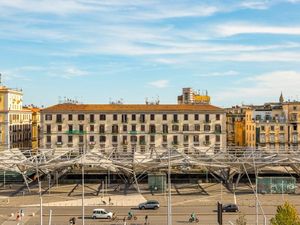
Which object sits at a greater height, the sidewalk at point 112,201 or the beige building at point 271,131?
the beige building at point 271,131

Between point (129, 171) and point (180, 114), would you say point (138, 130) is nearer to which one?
point (180, 114)

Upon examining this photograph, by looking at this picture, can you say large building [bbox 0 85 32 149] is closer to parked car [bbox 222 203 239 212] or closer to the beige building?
the beige building

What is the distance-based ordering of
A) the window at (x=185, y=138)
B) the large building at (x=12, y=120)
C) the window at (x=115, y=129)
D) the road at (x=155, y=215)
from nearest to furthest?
the road at (x=155, y=215), the window at (x=115, y=129), the window at (x=185, y=138), the large building at (x=12, y=120)

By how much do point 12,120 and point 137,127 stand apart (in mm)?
24077

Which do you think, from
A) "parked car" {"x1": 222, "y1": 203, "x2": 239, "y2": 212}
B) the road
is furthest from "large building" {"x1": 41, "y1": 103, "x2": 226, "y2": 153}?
"parked car" {"x1": 222, "y1": 203, "x2": 239, "y2": 212}

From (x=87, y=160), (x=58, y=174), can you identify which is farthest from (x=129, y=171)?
(x=58, y=174)

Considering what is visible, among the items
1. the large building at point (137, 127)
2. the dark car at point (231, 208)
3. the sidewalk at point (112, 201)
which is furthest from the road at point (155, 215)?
the large building at point (137, 127)

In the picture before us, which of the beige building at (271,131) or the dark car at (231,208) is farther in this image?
the beige building at (271,131)


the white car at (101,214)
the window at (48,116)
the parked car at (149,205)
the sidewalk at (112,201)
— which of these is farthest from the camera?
the window at (48,116)

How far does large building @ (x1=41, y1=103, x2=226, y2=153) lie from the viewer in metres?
97.7

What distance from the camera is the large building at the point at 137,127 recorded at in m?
97.7

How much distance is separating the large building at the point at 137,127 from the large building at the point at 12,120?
7820 mm

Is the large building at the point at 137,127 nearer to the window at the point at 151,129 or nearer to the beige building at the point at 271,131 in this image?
the window at the point at 151,129

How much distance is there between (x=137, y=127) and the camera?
321ft
